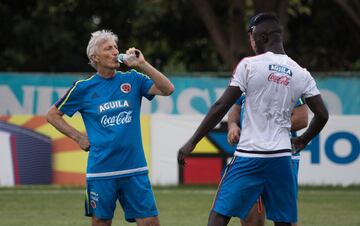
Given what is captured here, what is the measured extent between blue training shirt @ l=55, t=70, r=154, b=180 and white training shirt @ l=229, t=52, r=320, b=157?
3.87ft

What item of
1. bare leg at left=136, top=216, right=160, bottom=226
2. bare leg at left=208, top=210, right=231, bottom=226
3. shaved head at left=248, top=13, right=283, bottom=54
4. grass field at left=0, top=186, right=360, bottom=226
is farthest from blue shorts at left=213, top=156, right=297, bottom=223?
grass field at left=0, top=186, right=360, bottom=226

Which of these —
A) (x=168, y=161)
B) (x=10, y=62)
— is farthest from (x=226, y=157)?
(x=10, y=62)

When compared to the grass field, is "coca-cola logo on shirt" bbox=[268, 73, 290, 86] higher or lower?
higher

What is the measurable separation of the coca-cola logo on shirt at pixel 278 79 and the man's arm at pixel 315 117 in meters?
0.28

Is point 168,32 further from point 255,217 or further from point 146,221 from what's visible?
point 146,221

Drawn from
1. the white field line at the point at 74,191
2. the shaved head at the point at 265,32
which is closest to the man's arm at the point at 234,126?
the shaved head at the point at 265,32

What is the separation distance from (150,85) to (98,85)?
44 centimetres

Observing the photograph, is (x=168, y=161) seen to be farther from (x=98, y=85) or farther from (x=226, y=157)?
(x=98, y=85)

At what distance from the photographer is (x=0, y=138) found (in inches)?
642

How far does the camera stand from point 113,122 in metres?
7.38

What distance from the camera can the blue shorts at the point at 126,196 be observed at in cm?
734

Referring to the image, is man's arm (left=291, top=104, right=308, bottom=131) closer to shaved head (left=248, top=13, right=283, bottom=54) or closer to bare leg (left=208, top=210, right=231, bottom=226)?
shaved head (left=248, top=13, right=283, bottom=54)

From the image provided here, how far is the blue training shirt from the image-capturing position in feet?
24.2

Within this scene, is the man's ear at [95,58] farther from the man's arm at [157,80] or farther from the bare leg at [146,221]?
the bare leg at [146,221]
